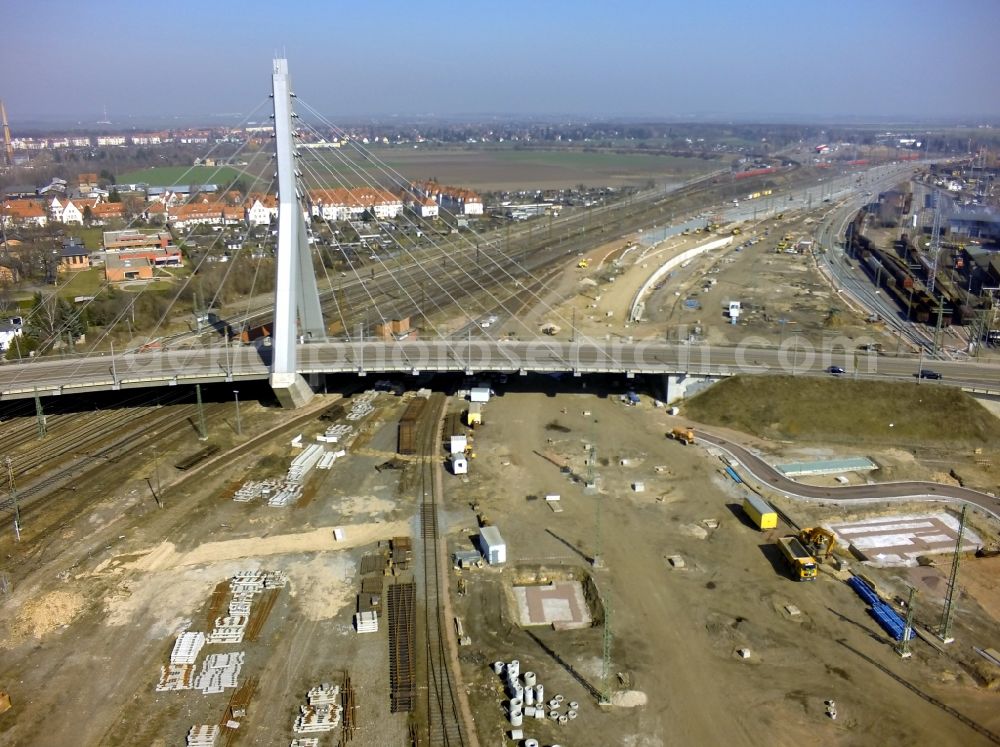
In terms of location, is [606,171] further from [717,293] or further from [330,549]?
[330,549]

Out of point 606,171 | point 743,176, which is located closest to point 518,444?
point 743,176

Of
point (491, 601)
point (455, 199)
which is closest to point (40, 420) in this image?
point (491, 601)

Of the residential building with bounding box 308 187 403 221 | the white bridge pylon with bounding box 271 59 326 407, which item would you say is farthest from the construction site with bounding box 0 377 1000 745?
the residential building with bounding box 308 187 403 221

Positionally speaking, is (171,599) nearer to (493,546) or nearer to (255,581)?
(255,581)

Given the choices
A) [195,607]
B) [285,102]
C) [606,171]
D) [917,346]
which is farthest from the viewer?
[606,171]

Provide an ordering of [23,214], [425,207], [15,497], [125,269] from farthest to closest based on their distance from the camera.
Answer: [425,207], [23,214], [125,269], [15,497]

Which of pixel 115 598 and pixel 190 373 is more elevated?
pixel 190 373

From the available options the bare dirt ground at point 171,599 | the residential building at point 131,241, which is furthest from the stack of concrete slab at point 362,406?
the residential building at point 131,241
